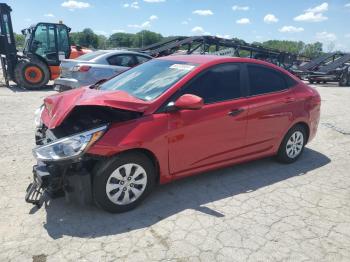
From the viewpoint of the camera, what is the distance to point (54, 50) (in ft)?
44.4

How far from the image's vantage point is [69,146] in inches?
126

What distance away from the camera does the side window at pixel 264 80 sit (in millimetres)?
4547

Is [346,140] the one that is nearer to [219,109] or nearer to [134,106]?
[219,109]

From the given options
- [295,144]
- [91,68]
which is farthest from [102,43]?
[295,144]

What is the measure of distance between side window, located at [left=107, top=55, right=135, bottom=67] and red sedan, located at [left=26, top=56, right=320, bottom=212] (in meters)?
5.26

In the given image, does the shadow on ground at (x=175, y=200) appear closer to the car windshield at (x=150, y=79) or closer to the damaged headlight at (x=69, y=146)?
the damaged headlight at (x=69, y=146)

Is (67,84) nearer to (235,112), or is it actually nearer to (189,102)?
(235,112)

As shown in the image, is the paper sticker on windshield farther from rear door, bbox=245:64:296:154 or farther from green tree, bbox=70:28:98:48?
green tree, bbox=70:28:98:48

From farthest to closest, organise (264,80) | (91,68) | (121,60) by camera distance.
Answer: (121,60)
(91,68)
(264,80)

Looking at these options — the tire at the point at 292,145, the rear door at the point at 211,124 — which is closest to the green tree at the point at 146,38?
the tire at the point at 292,145

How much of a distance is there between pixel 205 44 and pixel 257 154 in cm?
1306

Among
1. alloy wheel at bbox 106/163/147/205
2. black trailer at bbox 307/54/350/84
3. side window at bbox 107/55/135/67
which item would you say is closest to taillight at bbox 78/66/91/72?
side window at bbox 107/55/135/67

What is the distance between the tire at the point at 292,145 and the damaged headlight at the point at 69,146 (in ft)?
9.82

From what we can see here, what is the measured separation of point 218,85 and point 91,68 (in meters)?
5.82
